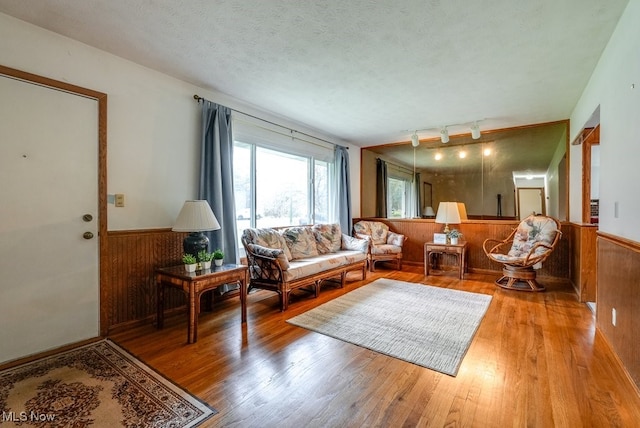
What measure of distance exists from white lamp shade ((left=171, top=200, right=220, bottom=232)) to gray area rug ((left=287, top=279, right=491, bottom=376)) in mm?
1240

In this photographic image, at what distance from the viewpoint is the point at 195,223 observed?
2799 mm

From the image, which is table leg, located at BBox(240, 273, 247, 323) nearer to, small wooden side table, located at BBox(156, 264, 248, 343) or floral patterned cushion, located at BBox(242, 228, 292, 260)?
small wooden side table, located at BBox(156, 264, 248, 343)

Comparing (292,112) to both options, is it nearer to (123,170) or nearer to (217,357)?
(123,170)

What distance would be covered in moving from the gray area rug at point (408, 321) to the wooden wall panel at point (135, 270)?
140 centimetres

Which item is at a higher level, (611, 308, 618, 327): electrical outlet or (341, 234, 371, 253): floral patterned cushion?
(341, 234, 371, 253): floral patterned cushion

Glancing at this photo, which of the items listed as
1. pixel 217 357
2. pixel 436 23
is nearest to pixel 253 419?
pixel 217 357

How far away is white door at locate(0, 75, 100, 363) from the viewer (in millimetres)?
2162

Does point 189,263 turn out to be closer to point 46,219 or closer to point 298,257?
point 46,219

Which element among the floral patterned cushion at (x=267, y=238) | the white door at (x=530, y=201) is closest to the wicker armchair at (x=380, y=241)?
the floral patterned cushion at (x=267, y=238)

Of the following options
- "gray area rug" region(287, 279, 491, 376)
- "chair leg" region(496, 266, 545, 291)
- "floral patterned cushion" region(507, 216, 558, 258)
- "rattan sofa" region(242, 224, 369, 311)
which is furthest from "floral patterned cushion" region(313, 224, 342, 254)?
"floral patterned cushion" region(507, 216, 558, 258)

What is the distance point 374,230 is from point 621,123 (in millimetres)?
3847

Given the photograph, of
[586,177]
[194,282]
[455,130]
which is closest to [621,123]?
[586,177]

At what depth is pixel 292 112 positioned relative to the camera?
165 inches

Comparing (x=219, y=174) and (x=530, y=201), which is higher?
(x=219, y=174)
